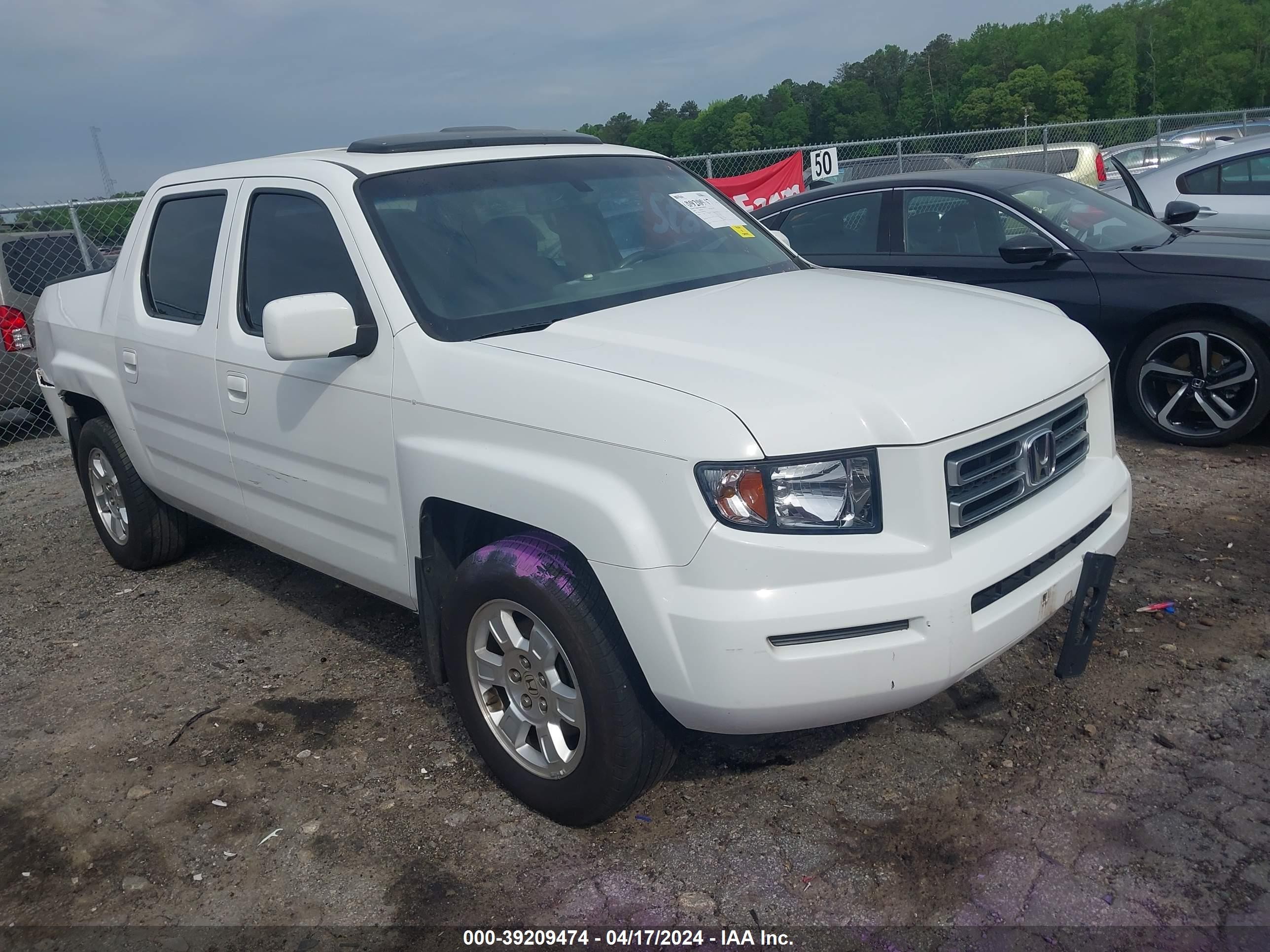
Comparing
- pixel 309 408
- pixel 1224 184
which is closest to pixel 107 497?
pixel 309 408

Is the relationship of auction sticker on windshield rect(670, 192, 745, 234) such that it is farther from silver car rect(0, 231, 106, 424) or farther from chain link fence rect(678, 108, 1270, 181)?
chain link fence rect(678, 108, 1270, 181)

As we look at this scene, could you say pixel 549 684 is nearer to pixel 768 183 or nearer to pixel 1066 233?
pixel 1066 233

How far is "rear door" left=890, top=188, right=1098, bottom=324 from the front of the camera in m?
6.09

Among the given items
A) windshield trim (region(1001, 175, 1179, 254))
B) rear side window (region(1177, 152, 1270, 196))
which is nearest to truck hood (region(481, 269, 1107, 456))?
windshield trim (region(1001, 175, 1179, 254))

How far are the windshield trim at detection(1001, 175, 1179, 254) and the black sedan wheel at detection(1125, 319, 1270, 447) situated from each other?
63 centimetres

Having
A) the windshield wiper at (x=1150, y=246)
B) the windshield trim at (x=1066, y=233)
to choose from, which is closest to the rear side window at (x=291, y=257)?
the windshield trim at (x=1066, y=233)

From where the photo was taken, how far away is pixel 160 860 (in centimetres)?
302

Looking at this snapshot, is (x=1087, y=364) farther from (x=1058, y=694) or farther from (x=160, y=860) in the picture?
(x=160, y=860)

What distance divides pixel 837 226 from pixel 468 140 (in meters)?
3.81

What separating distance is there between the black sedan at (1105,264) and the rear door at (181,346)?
4107 millimetres

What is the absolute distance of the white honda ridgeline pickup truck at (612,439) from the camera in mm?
2438

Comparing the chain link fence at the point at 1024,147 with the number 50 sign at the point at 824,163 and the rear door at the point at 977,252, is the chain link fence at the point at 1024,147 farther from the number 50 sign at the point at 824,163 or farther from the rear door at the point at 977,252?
the rear door at the point at 977,252

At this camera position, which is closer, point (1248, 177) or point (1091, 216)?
point (1091, 216)

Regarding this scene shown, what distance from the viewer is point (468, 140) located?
385 cm
